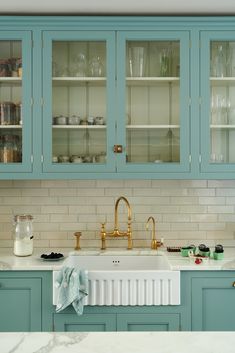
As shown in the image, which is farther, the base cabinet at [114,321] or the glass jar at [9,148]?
the glass jar at [9,148]

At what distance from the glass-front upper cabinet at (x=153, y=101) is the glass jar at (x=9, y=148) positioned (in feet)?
2.26

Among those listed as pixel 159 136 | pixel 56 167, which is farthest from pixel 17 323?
pixel 159 136

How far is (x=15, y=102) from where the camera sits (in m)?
3.23

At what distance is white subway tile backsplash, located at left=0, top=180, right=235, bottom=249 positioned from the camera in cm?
358

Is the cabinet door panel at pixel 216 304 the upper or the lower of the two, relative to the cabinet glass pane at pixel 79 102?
lower

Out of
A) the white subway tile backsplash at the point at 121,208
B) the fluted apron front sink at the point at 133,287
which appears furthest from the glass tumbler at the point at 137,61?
the fluted apron front sink at the point at 133,287

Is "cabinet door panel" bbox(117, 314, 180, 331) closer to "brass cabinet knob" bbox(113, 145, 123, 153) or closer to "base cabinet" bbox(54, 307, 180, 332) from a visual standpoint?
"base cabinet" bbox(54, 307, 180, 332)

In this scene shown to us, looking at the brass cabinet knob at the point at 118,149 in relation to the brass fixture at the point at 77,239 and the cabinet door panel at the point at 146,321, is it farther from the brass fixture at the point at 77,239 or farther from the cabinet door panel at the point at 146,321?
the cabinet door panel at the point at 146,321

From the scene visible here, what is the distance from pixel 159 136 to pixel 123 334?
1965mm

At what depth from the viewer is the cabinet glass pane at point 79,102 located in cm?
325

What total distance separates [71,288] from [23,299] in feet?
1.19

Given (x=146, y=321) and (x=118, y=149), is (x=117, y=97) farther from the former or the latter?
(x=146, y=321)

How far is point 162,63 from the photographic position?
10.7 feet

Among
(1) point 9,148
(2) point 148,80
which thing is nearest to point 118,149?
(2) point 148,80
